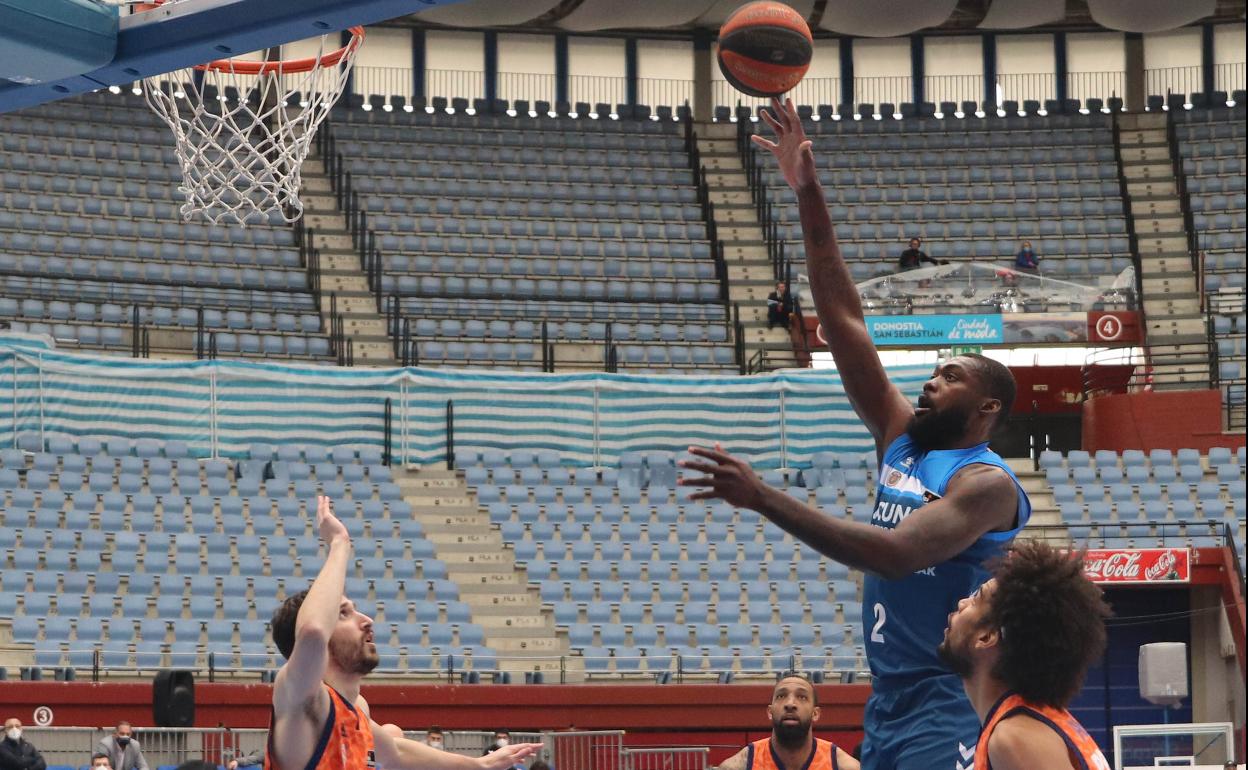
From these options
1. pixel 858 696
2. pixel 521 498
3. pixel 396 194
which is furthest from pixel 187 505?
pixel 396 194

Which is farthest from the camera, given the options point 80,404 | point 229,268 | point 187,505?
point 229,268

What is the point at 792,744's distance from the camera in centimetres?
721

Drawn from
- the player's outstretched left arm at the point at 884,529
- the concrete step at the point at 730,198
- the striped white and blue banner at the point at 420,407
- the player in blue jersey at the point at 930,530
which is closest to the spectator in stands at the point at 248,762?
the striped white and blue banner at the point at 420,407

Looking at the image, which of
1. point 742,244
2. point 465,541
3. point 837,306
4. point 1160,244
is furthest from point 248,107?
point 1160,244

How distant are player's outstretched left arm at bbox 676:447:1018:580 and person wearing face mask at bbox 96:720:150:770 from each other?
445 inches

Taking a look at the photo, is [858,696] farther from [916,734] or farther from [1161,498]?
[916,734]

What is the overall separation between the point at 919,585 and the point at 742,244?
25150mm

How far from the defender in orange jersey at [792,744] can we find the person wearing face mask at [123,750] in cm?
846

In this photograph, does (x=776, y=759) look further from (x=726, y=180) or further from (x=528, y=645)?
Result: (x=726, y=180)

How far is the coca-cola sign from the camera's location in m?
19.5

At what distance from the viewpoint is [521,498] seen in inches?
848

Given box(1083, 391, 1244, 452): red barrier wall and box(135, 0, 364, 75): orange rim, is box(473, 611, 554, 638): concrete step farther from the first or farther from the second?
box(1083, 391, 1244, 452): red barrier wall

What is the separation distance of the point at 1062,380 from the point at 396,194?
1155cm

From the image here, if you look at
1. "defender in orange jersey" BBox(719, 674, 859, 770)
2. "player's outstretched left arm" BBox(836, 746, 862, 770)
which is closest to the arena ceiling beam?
"defender in orange jersey" BBox(719, 674, 859, 770)
